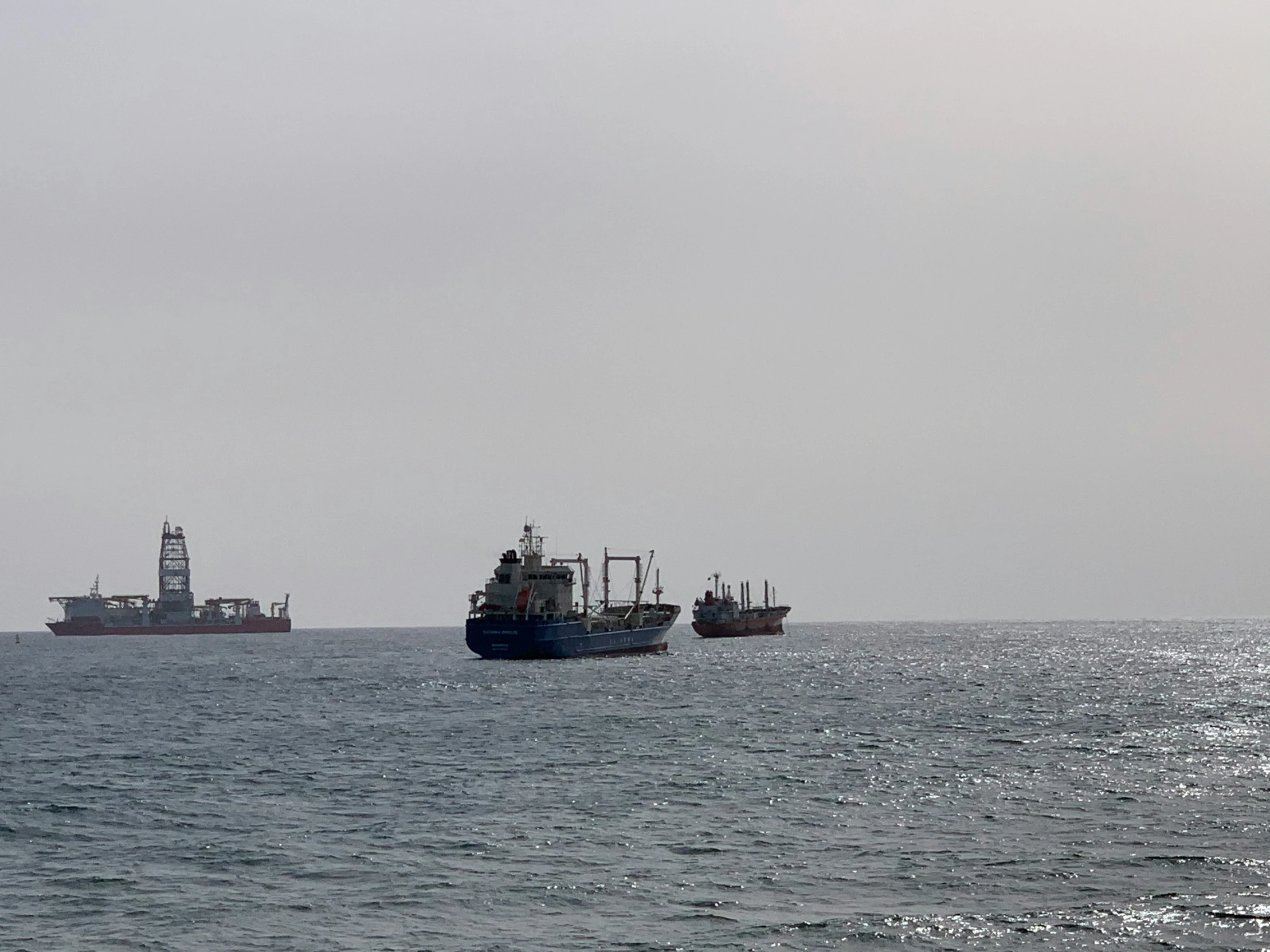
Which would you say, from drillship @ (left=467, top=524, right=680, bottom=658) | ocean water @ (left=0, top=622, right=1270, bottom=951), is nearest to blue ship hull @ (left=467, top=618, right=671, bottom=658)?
drillship @ (left=467, top=524, right=680, bottom=658)

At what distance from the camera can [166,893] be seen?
101ft

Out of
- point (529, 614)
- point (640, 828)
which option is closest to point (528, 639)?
point (529, 614)

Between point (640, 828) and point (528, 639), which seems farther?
point (528, 639)

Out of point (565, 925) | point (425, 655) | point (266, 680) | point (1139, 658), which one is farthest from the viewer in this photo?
point (425, 655)

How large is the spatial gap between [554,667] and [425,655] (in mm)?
62011

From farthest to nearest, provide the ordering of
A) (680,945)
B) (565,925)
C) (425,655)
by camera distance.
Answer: (425,655) → (565,925) → (680,945)

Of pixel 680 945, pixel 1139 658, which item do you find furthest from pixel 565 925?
pixel 1139 658

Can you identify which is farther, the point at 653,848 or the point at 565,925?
the point at 653,848

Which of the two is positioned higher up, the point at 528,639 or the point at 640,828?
the point at 528,639

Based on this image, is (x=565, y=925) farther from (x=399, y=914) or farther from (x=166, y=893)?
(x=166, y=893)

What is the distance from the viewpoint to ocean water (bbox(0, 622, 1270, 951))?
1065 inches

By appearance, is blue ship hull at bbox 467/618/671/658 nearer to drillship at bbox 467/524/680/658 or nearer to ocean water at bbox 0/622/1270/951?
drillship at bbox 467/524/680/658

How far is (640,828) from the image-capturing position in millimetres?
37812

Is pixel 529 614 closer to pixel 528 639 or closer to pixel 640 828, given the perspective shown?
pixel 528 639
